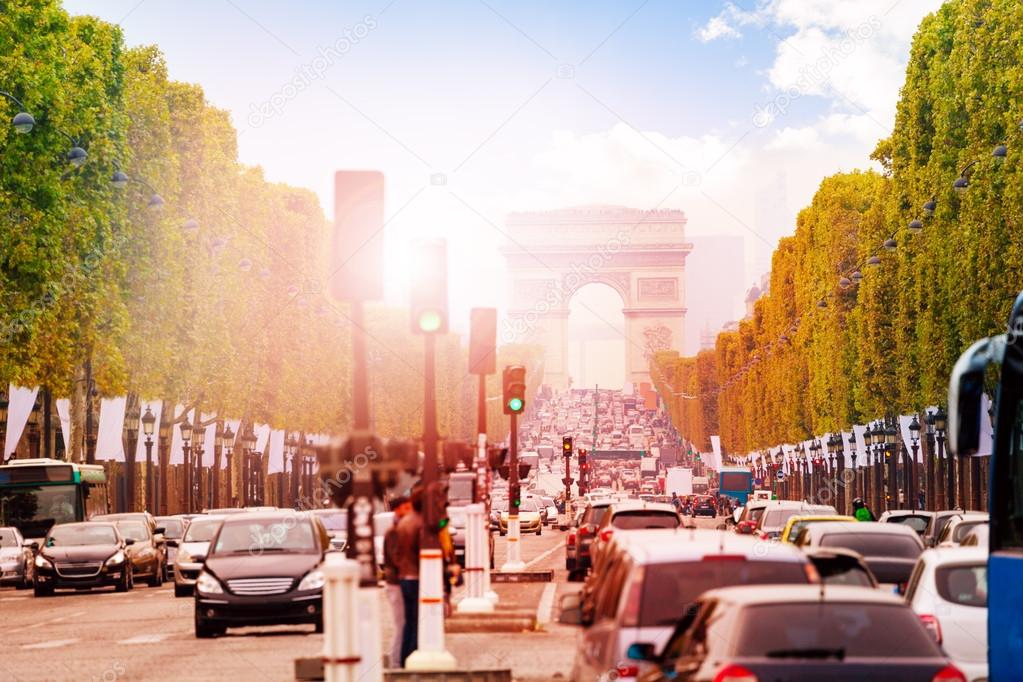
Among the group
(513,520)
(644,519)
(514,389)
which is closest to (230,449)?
(513,520)

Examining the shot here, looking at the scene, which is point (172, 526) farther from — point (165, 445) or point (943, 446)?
point (943, 446)

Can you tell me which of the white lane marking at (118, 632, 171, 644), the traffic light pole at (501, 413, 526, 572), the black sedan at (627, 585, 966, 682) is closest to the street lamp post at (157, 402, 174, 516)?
the traffic light pole at (501, 413, 526, 572)

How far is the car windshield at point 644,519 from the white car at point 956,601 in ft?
44.7

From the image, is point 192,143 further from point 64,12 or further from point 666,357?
point 666,357

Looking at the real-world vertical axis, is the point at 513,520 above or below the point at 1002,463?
below

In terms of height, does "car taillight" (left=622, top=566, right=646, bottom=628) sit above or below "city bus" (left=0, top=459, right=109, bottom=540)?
below

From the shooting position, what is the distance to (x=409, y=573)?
19.1 meters

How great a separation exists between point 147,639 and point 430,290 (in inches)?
341

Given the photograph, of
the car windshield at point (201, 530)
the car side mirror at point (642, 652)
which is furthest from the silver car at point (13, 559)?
the car side mirror at point (642, 652)

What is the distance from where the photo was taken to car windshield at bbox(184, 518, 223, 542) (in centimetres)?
3775

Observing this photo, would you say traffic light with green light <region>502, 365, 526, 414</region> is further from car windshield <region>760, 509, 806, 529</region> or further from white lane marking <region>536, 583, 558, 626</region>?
car windshield <region>760, 509, 806, 529</region>

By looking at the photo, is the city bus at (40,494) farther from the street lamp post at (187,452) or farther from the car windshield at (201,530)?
the street lamp post at (187,452)

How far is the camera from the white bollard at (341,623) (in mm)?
11242

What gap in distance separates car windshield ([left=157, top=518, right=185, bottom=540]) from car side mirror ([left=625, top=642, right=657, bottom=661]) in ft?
125
